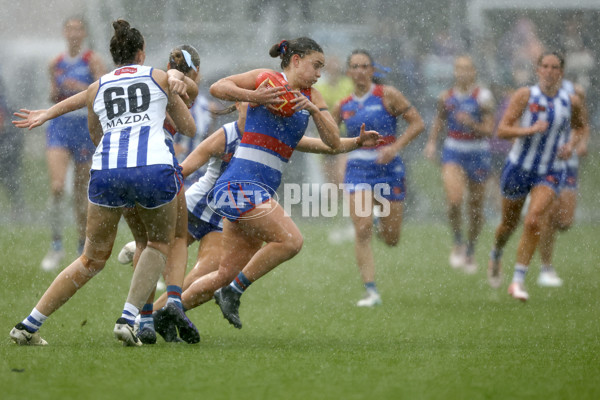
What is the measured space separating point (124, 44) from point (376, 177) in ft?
11.9

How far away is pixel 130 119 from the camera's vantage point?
5.90 m

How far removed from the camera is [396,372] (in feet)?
17.7

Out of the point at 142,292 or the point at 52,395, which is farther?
the point at 142,292

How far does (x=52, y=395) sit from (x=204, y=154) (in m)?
2.47

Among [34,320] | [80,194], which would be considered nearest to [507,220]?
[80,194]

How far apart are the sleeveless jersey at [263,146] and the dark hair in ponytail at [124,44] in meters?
0.82

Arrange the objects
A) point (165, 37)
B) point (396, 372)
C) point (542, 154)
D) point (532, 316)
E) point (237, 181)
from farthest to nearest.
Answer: point (165, 37) < point (542, 154) < point (532, 316) < point (237, 181) < point (396, 372)

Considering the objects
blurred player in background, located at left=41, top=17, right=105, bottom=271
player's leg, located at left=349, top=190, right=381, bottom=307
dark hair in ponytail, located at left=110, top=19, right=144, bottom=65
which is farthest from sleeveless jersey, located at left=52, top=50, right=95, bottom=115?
dark hair in ponytail, located at left=110, top=19, right=144, bottom=65

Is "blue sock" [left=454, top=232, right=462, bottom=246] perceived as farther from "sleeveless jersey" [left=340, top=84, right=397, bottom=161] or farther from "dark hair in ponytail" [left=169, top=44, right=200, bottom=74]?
"dark hair in ponytail" [left=169, top=44, right=200, bottom=74]

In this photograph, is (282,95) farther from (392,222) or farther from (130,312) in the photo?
(392,222)

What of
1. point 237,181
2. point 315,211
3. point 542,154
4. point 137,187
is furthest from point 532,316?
point 315,211

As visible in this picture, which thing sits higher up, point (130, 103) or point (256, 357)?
point (130, 103)

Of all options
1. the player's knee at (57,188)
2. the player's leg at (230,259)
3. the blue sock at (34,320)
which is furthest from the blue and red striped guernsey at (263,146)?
the player's knee at (57,188)

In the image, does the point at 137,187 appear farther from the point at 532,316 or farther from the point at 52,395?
the point at 532,316
